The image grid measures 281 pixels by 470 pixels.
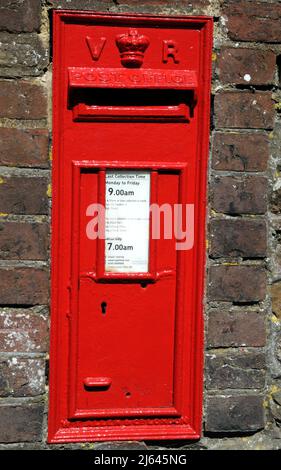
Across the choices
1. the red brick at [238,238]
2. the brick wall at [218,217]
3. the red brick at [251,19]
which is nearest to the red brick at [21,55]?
the brick wall at [218,217]

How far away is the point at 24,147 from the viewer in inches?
63.3

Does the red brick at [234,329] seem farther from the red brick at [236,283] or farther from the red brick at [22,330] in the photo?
the red brick at [22,330]

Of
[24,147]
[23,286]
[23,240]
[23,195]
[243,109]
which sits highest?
[243,109]

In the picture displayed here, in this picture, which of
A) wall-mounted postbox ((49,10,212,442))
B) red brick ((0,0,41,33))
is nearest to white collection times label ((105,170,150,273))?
wall-mounted postbox ((49,10,212,442))

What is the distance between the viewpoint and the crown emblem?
5.16 ft

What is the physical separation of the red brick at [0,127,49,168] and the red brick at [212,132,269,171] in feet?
1.67

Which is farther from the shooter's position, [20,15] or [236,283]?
[236,283]

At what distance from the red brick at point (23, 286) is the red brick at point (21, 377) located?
18 centimetres

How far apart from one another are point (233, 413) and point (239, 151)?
83cm

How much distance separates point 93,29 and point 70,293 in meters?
0.77

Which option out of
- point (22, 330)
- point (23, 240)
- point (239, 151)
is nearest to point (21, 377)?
point (22, 330)

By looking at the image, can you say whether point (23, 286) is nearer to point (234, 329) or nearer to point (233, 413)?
point (234, 329)
